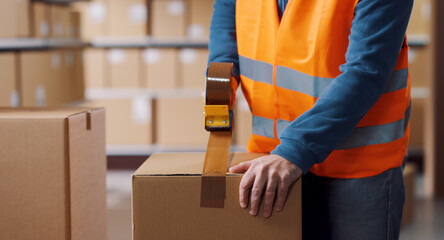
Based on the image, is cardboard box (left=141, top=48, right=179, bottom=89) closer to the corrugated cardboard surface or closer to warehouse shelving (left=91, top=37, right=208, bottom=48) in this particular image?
warehouse shelving (left=91, top=37, right=208, bottom=48)

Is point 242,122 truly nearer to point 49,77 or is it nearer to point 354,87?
point 49,77

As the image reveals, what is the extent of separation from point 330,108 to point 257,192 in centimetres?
21

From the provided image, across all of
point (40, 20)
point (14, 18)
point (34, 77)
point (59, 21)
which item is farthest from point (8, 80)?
point (59, 21)

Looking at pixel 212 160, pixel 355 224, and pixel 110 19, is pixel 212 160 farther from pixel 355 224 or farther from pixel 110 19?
pixel 110 19

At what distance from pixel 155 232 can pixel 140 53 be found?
3.62 m

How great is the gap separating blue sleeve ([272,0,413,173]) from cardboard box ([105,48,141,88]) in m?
3.60

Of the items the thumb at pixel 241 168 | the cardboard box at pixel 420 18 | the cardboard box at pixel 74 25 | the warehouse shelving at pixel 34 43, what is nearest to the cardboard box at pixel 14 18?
the warehouse shelving at pixel 34 43

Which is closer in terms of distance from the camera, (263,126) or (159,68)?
(263,126)

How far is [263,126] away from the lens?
4.05 ft

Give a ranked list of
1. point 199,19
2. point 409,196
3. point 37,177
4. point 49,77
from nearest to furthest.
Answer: point 37,177
point 409,196
point 49,77
point 199,19

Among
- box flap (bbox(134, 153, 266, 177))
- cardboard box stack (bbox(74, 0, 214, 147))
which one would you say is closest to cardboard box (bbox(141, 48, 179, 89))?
cardboard box stack (bbox(74, 0, 214, 147))

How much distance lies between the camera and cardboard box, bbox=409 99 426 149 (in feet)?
14.4

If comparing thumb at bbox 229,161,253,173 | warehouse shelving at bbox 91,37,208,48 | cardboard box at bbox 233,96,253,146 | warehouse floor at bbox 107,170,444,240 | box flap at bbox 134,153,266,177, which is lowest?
warehouse floor at bbox 107,170,444,240

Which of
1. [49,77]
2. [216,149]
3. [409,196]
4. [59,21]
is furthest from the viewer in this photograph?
[59,21]
